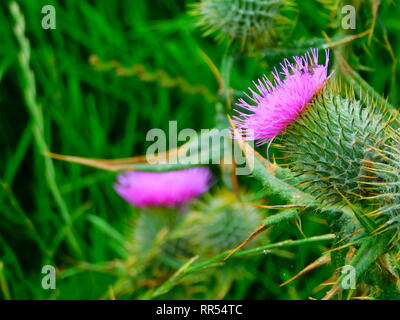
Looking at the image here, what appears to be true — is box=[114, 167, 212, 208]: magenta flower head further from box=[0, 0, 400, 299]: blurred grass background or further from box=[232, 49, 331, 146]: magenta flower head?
box=[232, 49, 331, 146]: magenta flower head

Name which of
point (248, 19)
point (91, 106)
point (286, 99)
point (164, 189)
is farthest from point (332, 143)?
point (91, 106)

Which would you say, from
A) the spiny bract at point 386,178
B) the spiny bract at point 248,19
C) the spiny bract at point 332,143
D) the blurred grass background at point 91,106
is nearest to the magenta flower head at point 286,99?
the spiny bract at point 332,143

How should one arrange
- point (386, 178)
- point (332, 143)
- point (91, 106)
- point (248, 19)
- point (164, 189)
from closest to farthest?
point (386, 178), point (332, 143), point (248, 19), point (164, 189), point (91, 106)

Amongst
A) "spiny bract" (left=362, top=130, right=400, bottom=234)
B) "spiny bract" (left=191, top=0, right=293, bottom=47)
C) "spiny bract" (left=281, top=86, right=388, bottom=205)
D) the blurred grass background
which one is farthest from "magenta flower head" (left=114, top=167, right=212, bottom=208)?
"spiny bract" (left=362, top=130, right=400, bottom=234)

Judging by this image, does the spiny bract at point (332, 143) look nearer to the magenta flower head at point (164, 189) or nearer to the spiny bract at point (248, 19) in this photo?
the spiny bract at point (248, 19)

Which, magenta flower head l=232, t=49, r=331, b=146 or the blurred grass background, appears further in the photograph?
the blurred grass background

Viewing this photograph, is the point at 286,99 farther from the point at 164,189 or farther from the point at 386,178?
the point at 164,189
